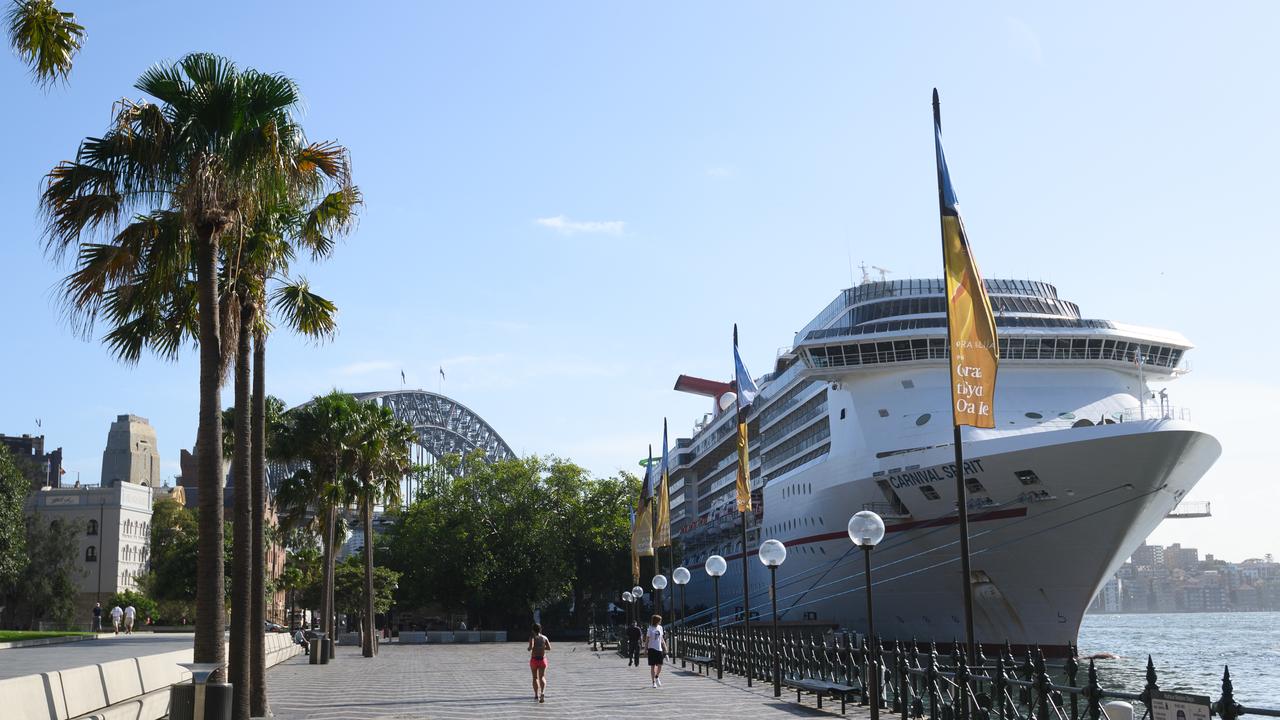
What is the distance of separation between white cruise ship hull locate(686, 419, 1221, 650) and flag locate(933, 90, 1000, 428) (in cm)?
2047

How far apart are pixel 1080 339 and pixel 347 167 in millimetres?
31090

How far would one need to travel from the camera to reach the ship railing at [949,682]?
1330cm

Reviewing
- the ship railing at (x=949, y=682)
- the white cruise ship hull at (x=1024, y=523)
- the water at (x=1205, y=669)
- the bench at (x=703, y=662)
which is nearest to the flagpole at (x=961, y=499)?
the ship railing at (x=949, y=682)

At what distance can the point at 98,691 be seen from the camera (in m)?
15.5

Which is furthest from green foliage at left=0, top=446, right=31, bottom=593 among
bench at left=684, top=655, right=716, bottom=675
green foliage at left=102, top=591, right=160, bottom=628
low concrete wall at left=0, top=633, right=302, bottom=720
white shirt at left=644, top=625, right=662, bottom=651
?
white shirt at left=644, top=625, right=662, bottom=651

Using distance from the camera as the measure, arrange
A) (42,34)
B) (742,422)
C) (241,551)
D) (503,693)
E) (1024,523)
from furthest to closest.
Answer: (1024,523), (742,422), (503,693), (241,551), (42,34)

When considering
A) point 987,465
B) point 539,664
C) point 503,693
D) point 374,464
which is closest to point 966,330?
point 539,664

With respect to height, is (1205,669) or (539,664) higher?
(539,664)

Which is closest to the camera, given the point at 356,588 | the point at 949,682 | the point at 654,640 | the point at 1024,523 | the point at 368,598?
the point at 949,682

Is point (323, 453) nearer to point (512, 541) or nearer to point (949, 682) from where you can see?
point (949, 682)

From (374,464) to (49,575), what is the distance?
45.1 meters

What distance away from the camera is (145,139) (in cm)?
1563

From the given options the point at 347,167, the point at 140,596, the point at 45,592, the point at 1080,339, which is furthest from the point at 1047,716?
the point at 140,596

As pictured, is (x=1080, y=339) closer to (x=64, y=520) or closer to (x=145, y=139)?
(x=145, y=139)
